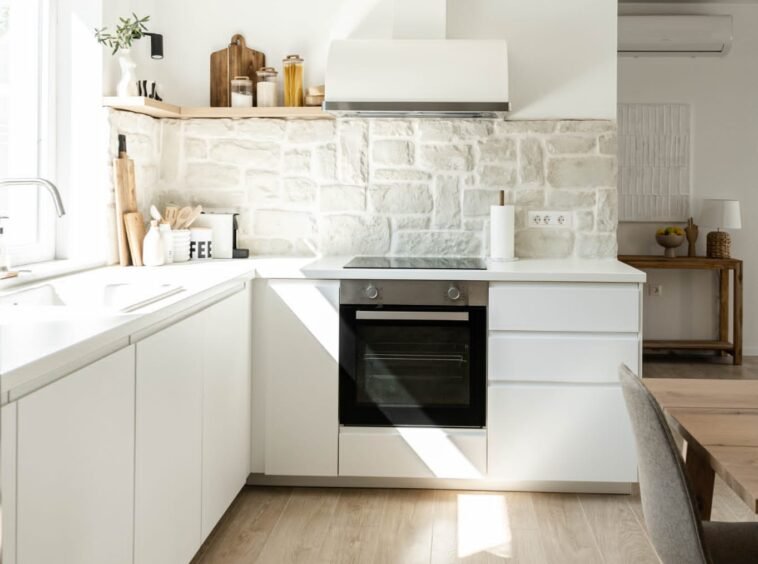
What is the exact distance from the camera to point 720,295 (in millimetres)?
6355

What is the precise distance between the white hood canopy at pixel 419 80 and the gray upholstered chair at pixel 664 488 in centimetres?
212

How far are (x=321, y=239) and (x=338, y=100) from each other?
0.75m

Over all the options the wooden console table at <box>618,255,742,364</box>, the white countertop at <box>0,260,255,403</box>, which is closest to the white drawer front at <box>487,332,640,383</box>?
the white countertop at <box>0,260,255,403</box>

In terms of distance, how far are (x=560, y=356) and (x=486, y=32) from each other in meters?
→ 1.57

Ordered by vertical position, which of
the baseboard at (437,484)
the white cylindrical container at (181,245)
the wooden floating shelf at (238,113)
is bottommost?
the baseboard at (437,484)

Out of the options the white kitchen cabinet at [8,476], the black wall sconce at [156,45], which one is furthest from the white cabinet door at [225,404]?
the white kitchen cabinet at [8,476]

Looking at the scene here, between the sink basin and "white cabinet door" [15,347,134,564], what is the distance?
39 cm

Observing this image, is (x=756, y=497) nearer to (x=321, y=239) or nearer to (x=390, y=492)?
(x=390, y=492)

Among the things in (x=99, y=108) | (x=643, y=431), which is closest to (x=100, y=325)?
(x=643, y=431)

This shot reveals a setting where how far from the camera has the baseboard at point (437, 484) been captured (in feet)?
11.5

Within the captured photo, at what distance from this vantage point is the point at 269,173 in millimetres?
4066

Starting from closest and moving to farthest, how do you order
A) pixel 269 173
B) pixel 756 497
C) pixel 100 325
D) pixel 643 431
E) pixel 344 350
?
pixel 756 497 → pixel 643 431 → pixel 100 325 → pixel 344 350 → pixel 269 173

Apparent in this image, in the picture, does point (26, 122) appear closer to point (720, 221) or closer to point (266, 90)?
point (266, 90)

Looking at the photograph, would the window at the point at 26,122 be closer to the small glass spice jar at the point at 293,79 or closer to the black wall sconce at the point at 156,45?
the black wall sconce at the point at 156,45
